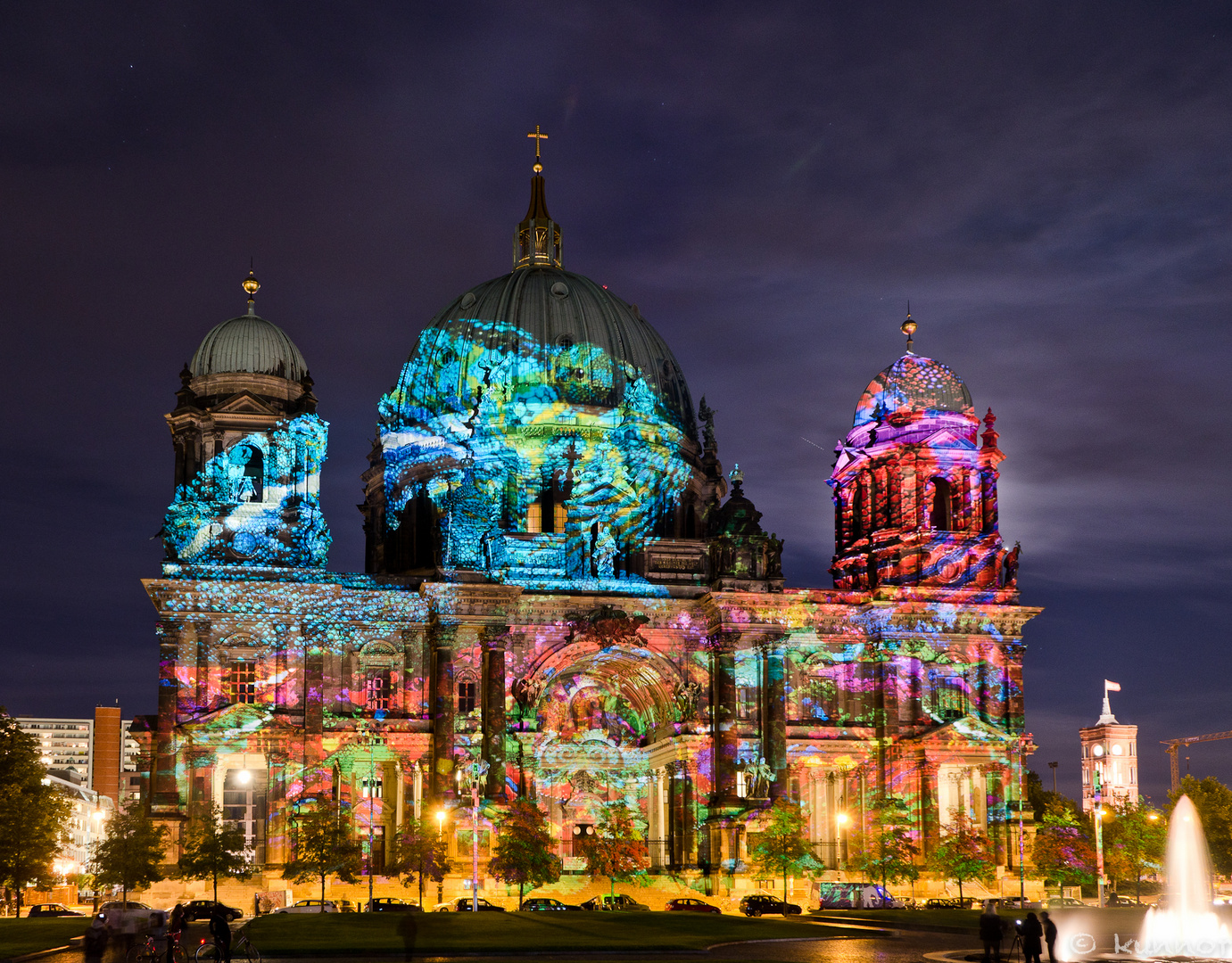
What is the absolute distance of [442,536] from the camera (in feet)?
302

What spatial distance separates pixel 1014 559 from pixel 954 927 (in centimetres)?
3980

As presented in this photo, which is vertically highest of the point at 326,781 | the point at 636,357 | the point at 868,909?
the point at 636,357

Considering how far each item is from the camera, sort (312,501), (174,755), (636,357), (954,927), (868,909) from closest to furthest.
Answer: (954,927)
(868,909)
(174,755)
(312,501)
(636,357)

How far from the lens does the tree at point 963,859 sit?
86875 millimetres

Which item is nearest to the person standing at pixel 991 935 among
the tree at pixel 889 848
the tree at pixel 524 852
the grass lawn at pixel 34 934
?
the grass lawn at pixel 34 934

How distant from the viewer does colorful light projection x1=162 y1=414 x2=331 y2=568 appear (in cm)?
8819

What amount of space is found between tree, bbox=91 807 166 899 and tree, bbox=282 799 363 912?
6194mm

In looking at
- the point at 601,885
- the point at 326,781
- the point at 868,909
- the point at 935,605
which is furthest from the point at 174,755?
the point at 935,605

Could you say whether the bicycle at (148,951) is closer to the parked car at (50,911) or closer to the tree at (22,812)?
the tree at (22,812)

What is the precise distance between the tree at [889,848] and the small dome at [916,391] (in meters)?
22.2

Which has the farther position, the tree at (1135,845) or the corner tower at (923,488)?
the tree at (1135,845)

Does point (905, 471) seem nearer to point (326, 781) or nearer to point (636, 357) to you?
point (636, 357)

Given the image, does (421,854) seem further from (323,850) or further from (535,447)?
(535,447)

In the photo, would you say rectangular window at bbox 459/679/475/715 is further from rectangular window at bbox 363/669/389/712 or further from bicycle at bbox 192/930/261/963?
bicycle at bbox 192/930/261/963
